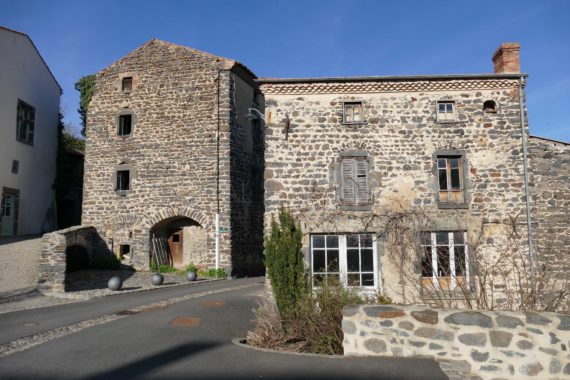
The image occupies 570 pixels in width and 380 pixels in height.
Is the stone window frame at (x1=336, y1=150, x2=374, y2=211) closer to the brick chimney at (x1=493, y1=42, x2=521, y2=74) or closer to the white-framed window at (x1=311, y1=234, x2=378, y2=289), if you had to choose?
the white-framed window at (x1=311, y1=234, x2=378, y2=289)

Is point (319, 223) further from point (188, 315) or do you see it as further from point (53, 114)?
point (53, 114)

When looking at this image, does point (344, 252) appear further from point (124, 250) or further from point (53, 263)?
point (124, 250)

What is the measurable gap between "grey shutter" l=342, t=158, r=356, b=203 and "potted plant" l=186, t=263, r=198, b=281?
Result: 24.0 ft

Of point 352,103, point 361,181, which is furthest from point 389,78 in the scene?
point 361,181

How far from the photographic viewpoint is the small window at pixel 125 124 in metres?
20.1

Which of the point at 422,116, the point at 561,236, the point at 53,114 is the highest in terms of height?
the point at 53,114

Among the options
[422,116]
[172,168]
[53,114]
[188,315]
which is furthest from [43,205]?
[422,116]

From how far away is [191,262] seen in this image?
18906 mm

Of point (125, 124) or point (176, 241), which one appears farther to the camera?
point (125, 124)

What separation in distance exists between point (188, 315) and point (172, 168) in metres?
9.89

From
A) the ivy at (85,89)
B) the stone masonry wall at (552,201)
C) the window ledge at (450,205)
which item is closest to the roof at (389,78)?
the stone masonry wall at (552,201)

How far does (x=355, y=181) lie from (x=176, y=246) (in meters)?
9.85

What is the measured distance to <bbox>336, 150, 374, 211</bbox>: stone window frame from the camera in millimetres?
12266

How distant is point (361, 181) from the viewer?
12.5 metres
